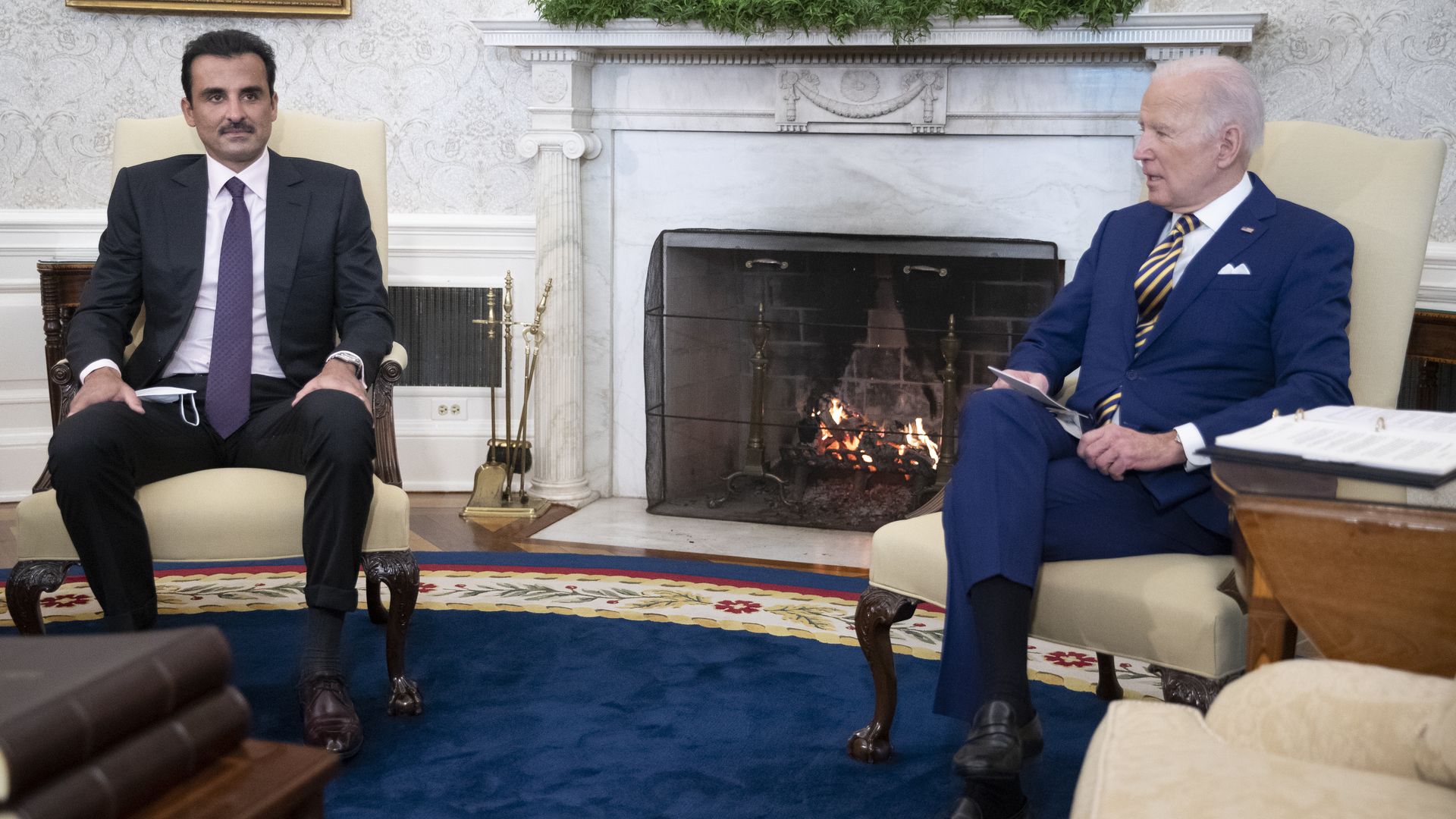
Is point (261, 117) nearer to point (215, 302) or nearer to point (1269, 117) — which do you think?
point (215, 302)

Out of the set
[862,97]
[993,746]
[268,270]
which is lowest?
[993,746]

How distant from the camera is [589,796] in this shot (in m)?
2.01

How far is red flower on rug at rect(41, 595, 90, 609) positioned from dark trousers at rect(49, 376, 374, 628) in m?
0.91

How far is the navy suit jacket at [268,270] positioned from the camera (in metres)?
2.53

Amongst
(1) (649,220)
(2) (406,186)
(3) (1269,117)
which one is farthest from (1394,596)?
(2) (406,186)

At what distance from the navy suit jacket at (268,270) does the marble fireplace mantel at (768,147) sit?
1.36m

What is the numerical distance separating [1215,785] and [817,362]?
3001 mm

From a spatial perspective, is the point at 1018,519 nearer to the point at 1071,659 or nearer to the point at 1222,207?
the point at 1222,207

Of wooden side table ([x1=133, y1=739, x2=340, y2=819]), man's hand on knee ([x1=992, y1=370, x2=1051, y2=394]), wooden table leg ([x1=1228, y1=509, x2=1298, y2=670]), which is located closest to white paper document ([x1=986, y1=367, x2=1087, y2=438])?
man's hand on knee ([x1=992, y1=370, x2=1051, y2=394])

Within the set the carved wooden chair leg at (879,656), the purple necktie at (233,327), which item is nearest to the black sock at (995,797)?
the carved wooden chair leg at (879,656)

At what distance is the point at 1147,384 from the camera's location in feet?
6.99

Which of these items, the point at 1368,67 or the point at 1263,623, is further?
the point at 1368,67

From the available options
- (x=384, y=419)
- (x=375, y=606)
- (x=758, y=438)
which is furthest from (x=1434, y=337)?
(x=375, y=606)

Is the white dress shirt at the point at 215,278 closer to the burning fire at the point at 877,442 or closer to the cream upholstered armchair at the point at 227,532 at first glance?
the cream upholstered armchair at the point at 227,532
